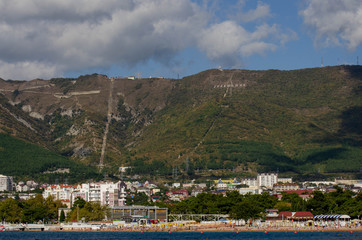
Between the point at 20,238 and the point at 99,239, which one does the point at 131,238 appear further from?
the point at 20,238

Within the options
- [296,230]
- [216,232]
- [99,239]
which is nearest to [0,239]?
[99,239]

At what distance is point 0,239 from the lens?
18012 centimetres

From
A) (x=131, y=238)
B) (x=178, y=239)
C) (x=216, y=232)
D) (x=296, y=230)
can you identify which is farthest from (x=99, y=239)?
(x=296, y=230)

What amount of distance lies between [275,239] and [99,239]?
Answer: 42243mm

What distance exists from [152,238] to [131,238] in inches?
221

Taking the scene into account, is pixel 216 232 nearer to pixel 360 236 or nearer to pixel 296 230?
pixel 296 230

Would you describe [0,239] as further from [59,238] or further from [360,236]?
[360,236]

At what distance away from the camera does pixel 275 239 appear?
531 feet

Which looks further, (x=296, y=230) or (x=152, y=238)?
(x=296, y=230)

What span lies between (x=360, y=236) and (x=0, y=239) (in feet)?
279

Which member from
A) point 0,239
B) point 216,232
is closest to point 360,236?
point 216,232

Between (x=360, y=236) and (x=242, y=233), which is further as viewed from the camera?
(x=242, y=233)

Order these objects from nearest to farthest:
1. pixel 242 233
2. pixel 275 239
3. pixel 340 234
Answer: pixel 275 239, pixel 340 234, pixel 242 233

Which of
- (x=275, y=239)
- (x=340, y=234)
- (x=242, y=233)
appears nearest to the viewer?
(x=275, y=239)
